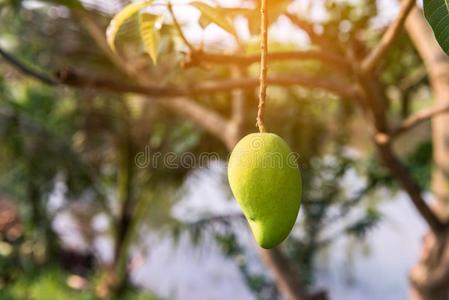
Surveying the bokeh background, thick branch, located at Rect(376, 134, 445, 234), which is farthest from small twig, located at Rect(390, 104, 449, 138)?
the bokeh background

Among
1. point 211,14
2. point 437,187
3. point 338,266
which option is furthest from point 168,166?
point 211,14

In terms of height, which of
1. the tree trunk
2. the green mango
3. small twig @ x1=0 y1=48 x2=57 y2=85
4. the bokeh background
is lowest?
the bokeh background

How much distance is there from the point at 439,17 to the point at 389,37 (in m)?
0.28

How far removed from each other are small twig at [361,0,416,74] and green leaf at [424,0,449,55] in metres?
0.20

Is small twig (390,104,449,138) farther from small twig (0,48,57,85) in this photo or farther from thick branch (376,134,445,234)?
small twig (0,48,57,85)

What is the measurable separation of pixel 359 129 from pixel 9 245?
6.89ft

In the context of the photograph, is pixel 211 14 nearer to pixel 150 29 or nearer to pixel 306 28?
pixel 150 29

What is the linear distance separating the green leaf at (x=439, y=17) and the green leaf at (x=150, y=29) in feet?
0.91

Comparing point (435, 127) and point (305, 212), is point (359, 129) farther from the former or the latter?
point (435, 127)

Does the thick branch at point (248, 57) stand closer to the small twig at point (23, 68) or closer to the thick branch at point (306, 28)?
the thick branch at point (306, 28)

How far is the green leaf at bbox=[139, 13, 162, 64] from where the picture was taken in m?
0.52

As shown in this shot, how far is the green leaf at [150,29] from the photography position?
1.71 feet

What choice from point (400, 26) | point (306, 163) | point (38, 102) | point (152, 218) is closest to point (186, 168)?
point (306, 163)

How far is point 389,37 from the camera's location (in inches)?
23.7
